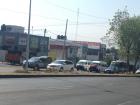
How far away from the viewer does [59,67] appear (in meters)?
52.0

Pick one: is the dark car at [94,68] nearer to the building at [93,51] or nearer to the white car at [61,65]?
the white car at [61,65]

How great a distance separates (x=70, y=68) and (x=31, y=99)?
37.5 metres

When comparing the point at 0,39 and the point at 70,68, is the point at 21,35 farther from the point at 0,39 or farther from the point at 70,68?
the point at 70,68

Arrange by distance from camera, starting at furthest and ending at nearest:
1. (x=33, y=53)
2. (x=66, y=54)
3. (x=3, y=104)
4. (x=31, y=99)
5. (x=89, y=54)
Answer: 1. (x=89, y=54)
2. (x=66, y=54)
3. (x=33, y=53)
4. (x=31, y=99)
5. (x=3, y=104)

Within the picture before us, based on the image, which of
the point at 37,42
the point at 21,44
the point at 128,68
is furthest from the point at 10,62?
the point at 128,68

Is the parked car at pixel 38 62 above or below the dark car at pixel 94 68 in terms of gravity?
above

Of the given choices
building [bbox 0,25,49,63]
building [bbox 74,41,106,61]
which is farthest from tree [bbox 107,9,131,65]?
building [bbox 74,41,106,61]

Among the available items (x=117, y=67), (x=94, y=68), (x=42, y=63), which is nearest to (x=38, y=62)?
(x=42, y=63)

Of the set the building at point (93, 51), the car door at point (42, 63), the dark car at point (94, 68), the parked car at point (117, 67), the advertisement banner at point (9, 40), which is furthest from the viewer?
the building at point (93, 51)

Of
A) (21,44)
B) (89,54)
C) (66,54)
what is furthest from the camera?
(89,54)

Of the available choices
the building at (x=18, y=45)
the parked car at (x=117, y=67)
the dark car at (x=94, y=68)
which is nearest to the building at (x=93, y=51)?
the building at (x=18, y=45)

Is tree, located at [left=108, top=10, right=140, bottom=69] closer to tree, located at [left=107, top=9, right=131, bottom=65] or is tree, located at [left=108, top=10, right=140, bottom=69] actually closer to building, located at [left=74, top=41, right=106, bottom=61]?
tree, located at [left=107, top=9, right=131, bottom=65]

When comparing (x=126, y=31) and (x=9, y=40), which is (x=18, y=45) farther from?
(x=126, y=31)

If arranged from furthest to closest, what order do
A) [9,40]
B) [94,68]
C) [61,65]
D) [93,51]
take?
1. [93,51]
2. [9,40]
3. [94,68]
4. [61,65]
